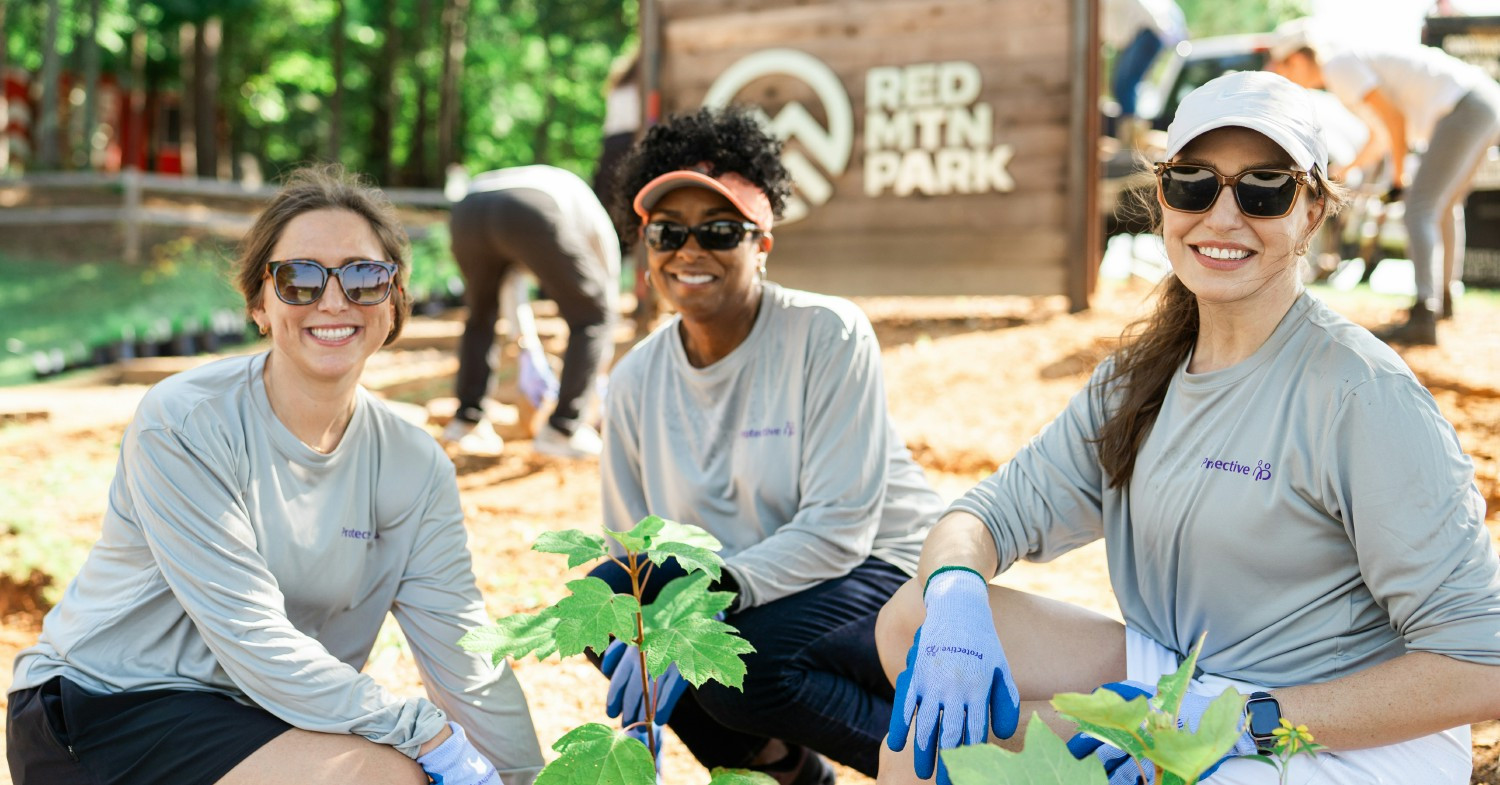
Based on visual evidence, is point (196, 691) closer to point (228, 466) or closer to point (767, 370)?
point (228, 466)

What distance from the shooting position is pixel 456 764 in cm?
202

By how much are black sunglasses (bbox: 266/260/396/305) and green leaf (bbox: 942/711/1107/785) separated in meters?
1.46

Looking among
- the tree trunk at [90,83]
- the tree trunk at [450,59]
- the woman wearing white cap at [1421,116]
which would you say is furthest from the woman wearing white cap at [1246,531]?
the tree trunk at [90,83]

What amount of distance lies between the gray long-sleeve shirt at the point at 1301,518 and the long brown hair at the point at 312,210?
1211 mm

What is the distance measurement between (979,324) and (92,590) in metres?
6.03

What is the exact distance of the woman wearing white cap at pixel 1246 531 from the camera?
1628mm

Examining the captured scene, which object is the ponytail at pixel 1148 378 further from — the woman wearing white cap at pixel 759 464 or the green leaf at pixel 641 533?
the green leaf at pixel 641 533

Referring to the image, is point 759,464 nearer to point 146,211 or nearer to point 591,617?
point 591,617

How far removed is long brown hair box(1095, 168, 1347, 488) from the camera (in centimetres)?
201

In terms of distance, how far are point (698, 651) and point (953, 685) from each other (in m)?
0.37

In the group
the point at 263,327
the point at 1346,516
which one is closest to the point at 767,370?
the point at 263,327

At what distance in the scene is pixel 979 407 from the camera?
5.78m

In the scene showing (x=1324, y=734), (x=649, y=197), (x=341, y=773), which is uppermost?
(x=649, y=197)

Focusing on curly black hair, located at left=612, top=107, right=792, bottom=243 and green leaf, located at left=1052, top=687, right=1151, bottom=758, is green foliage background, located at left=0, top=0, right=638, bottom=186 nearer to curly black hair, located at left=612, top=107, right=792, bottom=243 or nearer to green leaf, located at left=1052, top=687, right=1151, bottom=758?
curly black hair, located at left=612, top=107, right=792, bottom=243
